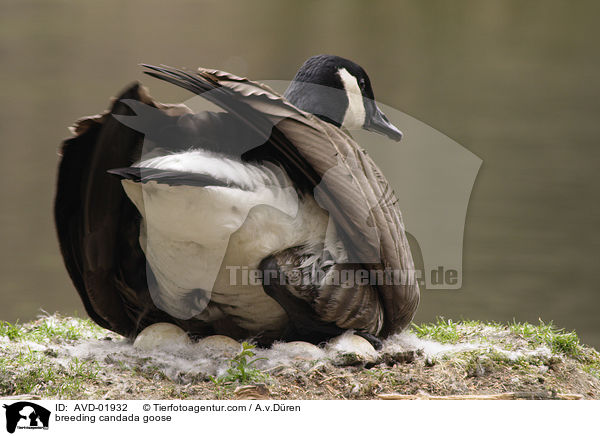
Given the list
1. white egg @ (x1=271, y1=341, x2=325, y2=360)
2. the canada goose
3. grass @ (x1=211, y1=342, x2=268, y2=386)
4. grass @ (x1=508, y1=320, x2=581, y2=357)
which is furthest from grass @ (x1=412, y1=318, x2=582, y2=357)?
grass @ (x1=211, y1=342, x2=268, y2=386)

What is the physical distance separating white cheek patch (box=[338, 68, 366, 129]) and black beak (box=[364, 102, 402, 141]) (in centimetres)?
2

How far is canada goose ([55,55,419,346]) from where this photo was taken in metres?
0.83

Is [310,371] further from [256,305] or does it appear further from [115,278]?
[115,278]

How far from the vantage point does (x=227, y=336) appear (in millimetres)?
1006

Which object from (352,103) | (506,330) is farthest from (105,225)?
(506,330)

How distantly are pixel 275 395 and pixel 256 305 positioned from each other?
0.20 m

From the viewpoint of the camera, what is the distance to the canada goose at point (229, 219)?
835 millimetres

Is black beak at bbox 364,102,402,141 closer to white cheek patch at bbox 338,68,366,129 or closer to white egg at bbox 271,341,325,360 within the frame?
white cheek patch at bbox 338,68,366,129

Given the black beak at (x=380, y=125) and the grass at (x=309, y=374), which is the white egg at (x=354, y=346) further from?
the black beak at (x=380, y=125)

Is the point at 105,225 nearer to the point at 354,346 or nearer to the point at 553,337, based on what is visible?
the point at 354,346

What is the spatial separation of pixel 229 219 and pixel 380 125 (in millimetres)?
478

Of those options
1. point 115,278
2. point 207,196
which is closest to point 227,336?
point 115,278
